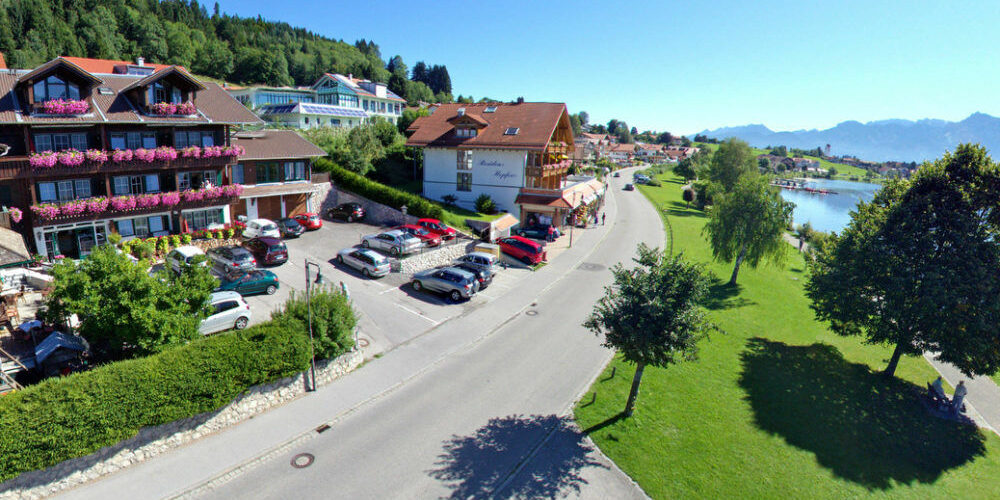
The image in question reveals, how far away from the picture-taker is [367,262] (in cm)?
3042

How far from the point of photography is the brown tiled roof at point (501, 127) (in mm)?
46625

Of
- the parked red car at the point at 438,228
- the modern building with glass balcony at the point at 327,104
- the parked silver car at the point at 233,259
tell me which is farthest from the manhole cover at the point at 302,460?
the modern building with glass balcony at the point at 327,104

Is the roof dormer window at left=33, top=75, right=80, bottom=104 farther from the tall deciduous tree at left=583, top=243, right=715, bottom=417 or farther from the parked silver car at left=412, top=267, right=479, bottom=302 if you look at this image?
the tall deciduous tree at left=583, top=243, right=715, bottom=417

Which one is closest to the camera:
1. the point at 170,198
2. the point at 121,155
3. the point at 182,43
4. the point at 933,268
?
the point at 933,268

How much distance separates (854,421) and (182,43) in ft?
509

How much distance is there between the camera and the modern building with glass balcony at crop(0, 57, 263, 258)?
25547 millimetres

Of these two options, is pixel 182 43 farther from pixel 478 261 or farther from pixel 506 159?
pixel 478 261

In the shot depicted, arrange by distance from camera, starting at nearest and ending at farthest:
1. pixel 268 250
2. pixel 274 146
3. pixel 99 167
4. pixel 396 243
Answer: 1. pixel 99 167
2. pixel 268 250
3. pixel 396 243
4. pixel 274 146

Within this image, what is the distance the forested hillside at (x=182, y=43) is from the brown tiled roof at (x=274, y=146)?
85.3m

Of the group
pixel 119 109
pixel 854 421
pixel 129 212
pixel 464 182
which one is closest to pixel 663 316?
pixel 854 421

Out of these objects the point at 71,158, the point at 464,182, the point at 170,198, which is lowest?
the point at 170,198

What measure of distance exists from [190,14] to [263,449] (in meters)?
181

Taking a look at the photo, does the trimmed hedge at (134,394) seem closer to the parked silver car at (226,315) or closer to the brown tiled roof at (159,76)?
the parked silver car at (226,315)

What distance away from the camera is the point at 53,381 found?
12.8 metres
